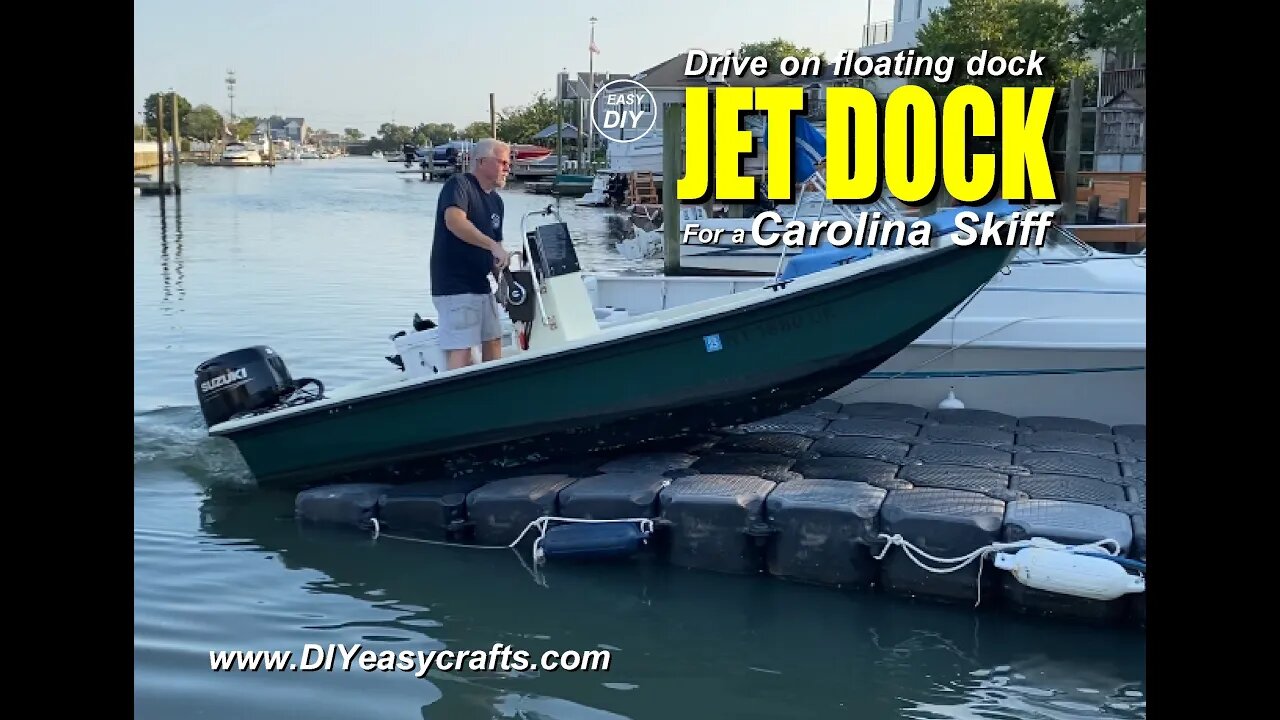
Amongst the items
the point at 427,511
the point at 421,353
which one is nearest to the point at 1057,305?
the point at 421,353

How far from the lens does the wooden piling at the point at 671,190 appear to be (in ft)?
43.9

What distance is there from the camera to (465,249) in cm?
702

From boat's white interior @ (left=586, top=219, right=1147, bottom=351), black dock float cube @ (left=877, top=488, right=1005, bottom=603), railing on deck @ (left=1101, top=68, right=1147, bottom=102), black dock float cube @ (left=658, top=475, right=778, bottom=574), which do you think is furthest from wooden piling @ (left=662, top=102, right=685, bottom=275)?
railing on deck @ (left=1101, top=68, right=1147, bottom=102)

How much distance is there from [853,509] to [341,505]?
9.77 feet

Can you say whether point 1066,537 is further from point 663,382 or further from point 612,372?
point 612,372

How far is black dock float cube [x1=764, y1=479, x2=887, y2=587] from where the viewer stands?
593 cm

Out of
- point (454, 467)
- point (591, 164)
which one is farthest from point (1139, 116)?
Answer: point (591, 164)

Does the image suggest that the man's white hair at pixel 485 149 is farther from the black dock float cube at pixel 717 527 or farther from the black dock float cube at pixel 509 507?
the black dock float cube at pixel 717 527

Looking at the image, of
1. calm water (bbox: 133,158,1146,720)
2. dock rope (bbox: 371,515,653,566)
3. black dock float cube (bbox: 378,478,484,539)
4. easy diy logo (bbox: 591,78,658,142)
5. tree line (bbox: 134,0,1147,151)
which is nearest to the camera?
calm water (bbox: 133,158,1146,720)

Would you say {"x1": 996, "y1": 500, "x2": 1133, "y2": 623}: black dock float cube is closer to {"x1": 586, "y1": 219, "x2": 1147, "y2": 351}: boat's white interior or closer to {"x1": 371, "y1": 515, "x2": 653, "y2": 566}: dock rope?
{"x1": 371, "y1": 515, "x2": 653, "y2": 566}: dock rope

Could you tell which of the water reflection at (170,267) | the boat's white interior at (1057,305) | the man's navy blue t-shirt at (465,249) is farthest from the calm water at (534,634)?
the water reflection at (170,267)

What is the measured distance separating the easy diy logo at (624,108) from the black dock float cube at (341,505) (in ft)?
26.8

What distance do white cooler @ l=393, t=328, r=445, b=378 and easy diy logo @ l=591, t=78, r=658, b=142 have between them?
7430mm
